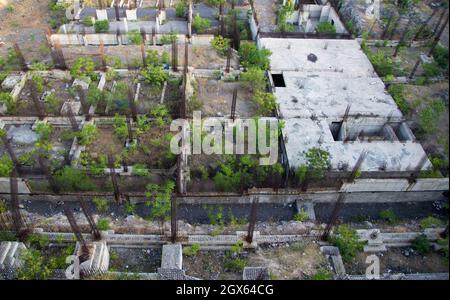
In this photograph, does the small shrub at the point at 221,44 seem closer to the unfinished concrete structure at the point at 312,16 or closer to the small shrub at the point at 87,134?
the unfinished concrete structure at the point at 312,16

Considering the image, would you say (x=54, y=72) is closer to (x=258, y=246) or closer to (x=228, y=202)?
(x=228, y=202)

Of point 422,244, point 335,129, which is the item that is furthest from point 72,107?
point 422,244

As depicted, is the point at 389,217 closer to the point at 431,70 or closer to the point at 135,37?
the point at 431,70

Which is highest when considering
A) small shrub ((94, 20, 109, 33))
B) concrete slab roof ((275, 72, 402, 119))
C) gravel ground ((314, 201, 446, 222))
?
small shrub ((94, 20, 109, 33))

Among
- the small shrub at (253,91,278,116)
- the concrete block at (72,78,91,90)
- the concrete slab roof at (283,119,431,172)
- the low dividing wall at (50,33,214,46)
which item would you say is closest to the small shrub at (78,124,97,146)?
the concrete block at (72,78,91,90)

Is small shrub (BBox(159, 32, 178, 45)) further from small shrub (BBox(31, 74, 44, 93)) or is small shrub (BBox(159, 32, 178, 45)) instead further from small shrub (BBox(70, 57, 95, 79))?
small shrub (BBox(31, 74, 44, 93))
